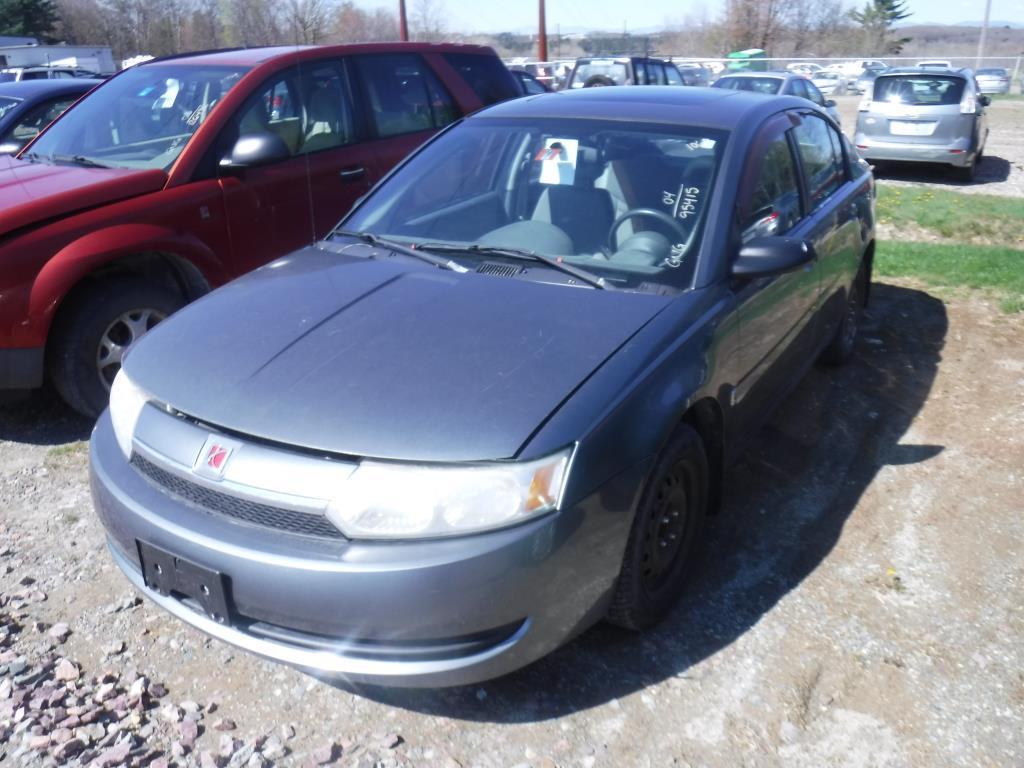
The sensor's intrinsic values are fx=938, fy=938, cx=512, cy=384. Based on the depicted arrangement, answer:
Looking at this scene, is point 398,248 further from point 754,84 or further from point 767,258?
point 754,84

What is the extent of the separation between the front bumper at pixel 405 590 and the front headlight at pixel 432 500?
3 cm

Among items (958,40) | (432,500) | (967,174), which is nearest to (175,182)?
(432,500)

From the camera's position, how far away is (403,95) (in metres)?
6.21

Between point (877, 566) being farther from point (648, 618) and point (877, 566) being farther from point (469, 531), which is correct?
point (469, 531)

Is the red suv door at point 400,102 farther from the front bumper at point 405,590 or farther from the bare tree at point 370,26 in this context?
the bare tree at point 370,26

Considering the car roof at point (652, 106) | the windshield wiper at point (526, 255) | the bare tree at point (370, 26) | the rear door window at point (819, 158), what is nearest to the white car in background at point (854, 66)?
the bare tree at point (370, 26)

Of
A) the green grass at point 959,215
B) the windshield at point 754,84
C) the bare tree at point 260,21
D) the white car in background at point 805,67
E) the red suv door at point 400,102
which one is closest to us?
the red suv door at point 400,102

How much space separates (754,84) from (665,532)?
49.2 ft

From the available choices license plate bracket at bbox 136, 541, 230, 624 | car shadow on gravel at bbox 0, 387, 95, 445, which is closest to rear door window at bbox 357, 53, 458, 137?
car shadow on gravel at bbox 0, 387, 95, 445

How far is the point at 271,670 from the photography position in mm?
2947

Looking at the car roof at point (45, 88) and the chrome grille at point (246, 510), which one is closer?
the chrome grille at point (246, 510)

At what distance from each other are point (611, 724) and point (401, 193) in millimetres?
2374

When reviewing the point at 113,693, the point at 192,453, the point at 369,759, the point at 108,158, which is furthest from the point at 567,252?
the point at 108,158

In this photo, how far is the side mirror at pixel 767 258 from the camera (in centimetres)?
332
